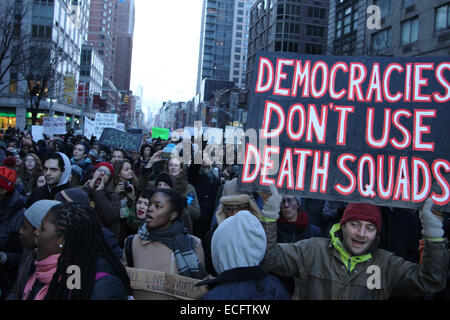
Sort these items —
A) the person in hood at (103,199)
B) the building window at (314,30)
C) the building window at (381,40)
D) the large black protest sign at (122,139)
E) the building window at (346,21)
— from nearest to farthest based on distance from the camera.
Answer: the person in hood at (103,199) → the large black protest sign at (122,139) → the building window at (381,40) → the building window at (346,21) → the building window at (314,30)

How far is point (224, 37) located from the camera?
155000 millimetres

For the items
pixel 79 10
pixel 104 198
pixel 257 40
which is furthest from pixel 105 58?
pixel 104 198

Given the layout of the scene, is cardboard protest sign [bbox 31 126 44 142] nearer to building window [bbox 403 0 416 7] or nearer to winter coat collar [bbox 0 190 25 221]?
winter coat collar [bbox 0 190 25 221]

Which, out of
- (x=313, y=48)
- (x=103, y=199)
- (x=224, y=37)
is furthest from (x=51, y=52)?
(x=224, y=37)

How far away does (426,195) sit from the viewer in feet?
11.1

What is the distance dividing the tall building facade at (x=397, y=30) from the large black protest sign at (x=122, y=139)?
1479 cm

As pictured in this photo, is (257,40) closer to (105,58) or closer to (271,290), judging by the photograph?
(271,290)

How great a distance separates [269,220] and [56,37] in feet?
191

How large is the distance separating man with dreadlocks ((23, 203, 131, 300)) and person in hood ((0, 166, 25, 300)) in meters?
1.07

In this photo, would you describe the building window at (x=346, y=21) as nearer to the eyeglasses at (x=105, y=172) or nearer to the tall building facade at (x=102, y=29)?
the eyeglasses at (x=105, y=172)

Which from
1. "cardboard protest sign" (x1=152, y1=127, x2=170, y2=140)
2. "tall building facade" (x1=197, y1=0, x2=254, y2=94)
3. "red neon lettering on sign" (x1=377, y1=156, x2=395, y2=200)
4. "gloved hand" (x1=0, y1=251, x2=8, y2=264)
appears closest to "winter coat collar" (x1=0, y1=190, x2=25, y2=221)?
"gloved hand" (x1=0, y1=251, x2=8, y2=264)

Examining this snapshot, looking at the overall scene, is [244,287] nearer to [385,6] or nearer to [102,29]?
[385,6]

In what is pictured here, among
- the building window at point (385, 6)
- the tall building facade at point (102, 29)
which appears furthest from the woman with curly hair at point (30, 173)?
the tall building facade at point (102, 29)

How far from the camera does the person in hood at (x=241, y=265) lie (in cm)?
240
